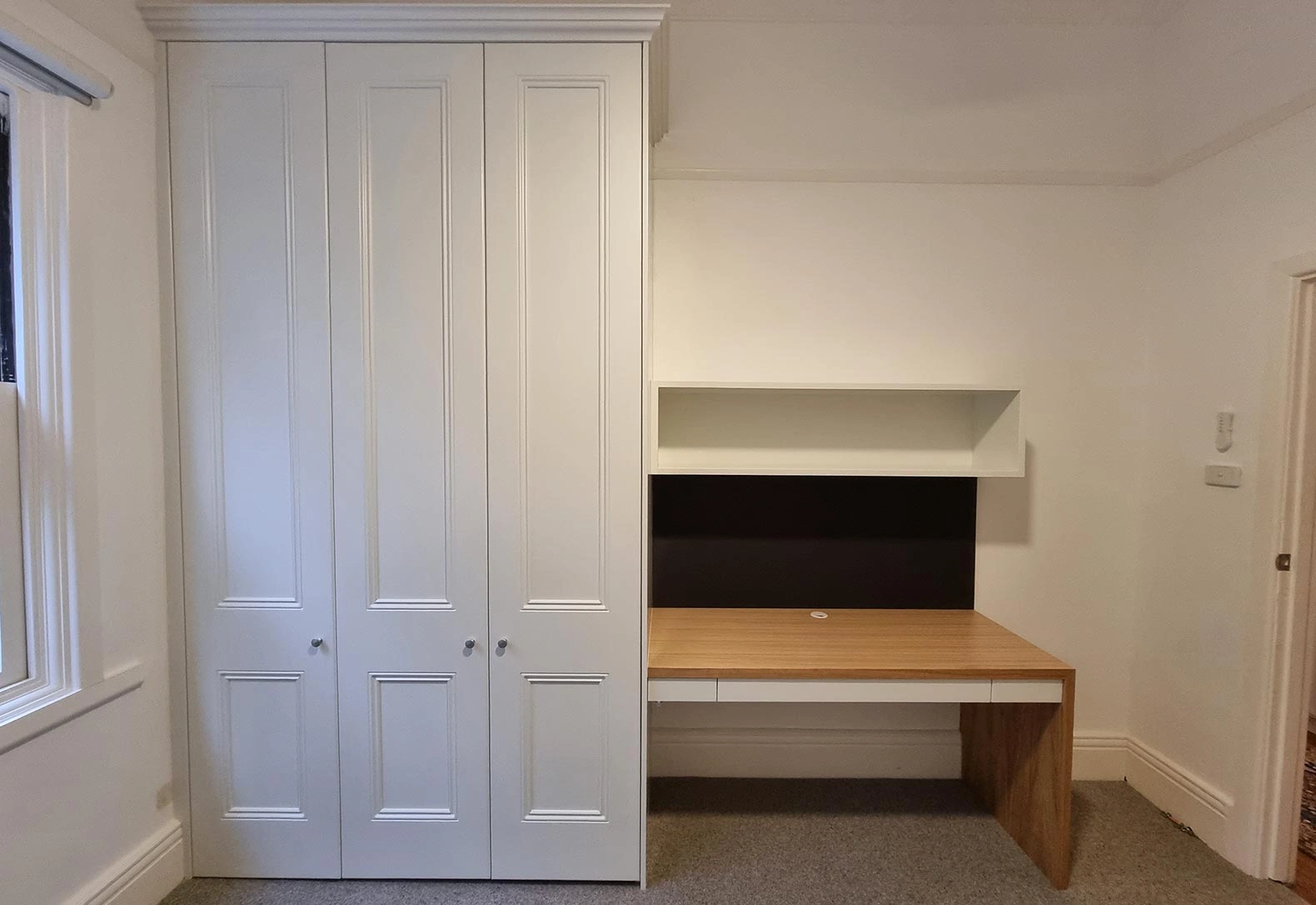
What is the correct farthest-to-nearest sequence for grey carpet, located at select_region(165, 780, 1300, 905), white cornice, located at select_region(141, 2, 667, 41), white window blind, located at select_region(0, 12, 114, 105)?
grey carpet, located at select_region(165, 780, 1300, 905)
white cornice, located at select_region(141, 2, 667, 41)
white window blind, located at select_region(0, 12, 114, 105)

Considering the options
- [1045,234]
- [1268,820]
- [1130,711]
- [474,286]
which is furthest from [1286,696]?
[474,286]

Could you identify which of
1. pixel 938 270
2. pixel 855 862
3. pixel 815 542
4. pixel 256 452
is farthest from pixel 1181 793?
pixel 256 452

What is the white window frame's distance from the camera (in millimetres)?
1570

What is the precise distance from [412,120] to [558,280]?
0.62 meters

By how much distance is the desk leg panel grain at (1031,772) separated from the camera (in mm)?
1934

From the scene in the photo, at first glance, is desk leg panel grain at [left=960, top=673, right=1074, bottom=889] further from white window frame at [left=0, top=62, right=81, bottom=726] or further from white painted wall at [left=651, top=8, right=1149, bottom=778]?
white window frame at [left=0, top=62, right=81, bottom=726]

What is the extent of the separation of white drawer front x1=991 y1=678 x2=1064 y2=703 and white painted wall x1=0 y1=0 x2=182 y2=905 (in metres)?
2.50

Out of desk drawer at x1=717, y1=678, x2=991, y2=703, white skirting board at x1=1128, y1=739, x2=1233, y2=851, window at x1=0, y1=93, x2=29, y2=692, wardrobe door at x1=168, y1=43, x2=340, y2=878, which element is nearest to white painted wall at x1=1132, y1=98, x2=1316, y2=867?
white skirting board at x1=1128, y1=739, x2=1233, y2=851

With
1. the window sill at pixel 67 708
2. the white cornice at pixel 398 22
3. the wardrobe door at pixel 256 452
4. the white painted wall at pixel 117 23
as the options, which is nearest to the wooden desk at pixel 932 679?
the wardrobe door at pixel 256 452

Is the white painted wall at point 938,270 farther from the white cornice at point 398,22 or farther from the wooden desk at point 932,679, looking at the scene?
the white cornice at point 398,22

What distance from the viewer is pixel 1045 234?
8.14 feet


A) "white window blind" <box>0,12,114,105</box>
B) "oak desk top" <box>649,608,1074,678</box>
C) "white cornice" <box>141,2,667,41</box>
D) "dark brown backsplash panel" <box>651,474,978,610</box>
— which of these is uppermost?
"white cornice" <box>141,2,667,41</box>

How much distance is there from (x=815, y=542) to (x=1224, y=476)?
136 centimetres

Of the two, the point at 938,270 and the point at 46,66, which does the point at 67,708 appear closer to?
the point at 46,66
